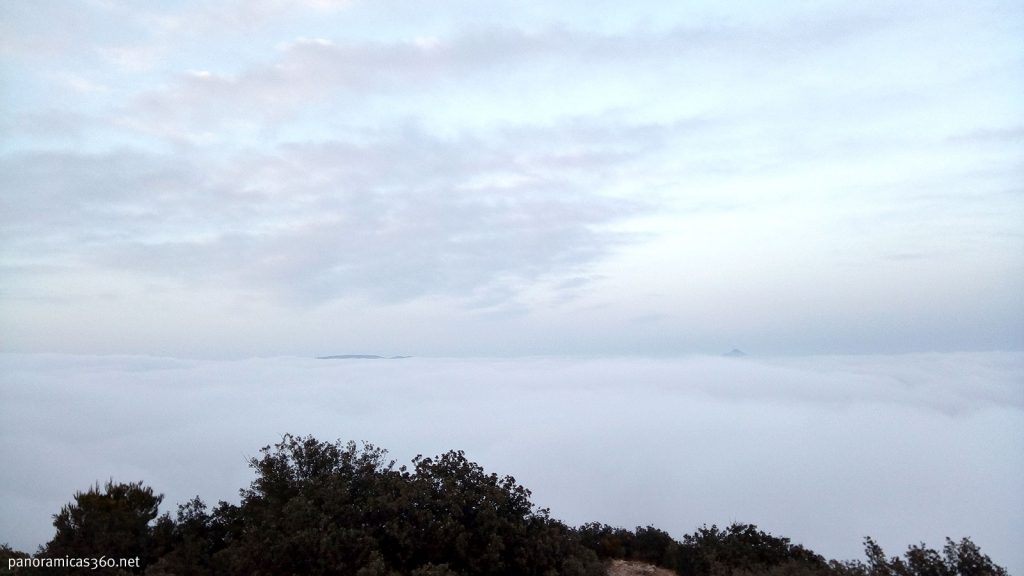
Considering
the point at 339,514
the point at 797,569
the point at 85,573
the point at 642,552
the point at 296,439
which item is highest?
the point at 296,439

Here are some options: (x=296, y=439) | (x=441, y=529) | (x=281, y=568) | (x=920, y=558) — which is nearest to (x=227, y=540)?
(x=296, y=439)

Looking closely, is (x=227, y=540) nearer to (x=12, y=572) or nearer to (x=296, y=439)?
(x=296, y=439)

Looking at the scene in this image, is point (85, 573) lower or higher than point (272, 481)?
lower

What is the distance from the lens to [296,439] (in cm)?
1811

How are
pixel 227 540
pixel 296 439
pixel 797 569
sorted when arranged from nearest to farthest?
pixel 797 569
pixel 227 540
pixel 296 439

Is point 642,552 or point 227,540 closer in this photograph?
point 227,540

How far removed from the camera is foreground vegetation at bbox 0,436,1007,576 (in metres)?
13.2

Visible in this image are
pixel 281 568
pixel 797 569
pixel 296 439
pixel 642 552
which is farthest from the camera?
pixel 642 552

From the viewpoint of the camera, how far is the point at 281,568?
13.0m

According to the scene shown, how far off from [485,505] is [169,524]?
934cm

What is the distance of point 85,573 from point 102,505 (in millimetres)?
3015

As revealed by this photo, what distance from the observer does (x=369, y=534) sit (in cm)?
1360

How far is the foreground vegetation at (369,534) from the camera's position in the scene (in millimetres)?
13195

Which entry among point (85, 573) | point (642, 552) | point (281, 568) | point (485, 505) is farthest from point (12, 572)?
point (642, 552)
